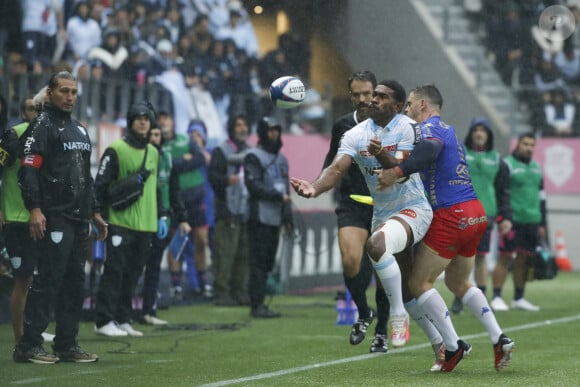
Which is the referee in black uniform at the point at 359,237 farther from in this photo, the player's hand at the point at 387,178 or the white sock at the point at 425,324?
the player's hand at the point at 387,178

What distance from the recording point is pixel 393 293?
9.63 metres

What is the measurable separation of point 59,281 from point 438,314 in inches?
A: 117

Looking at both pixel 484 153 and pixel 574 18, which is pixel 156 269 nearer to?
pixel 484 153

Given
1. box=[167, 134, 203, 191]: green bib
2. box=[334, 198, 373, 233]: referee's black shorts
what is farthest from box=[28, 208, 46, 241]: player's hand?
box=[167, 134, 203, 191]: green bib

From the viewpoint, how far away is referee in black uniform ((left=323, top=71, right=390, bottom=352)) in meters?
11.0

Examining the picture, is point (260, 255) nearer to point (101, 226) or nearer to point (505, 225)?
point (505, 225)

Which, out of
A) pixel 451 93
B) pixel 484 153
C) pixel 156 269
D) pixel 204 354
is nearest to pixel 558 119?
pixel 451 93

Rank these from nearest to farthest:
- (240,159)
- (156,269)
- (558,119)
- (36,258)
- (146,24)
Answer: (36,258)
(156,269)
(240,159)
(146,24)
(558,119)

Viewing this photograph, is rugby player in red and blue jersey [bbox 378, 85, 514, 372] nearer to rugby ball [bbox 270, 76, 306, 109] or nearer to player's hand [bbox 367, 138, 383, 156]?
player's hand [bbox 367, 138, 383, 156]

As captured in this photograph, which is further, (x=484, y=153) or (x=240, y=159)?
(x=240, y=159)

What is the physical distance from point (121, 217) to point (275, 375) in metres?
3.93

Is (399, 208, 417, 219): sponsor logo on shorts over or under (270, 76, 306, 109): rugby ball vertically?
under

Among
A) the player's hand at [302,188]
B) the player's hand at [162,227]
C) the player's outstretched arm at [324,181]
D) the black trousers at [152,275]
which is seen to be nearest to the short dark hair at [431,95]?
the player's outstretched arm at [324,181]

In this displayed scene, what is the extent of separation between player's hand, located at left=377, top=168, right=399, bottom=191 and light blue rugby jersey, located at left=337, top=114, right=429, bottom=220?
0.47 metres
